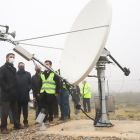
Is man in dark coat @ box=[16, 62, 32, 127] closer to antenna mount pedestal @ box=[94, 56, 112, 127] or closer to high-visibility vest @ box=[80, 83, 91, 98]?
antenna mount pedestal @ box=[94, 56, 112, 127]

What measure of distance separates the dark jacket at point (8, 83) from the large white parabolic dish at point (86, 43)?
1.33 meters

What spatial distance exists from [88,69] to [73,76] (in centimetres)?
80

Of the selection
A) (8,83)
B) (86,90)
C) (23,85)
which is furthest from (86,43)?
(86,90)

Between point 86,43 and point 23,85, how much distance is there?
2.44 metres

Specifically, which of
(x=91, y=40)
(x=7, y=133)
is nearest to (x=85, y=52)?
(x=91, y=40)

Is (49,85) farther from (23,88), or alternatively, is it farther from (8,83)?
(8,83)

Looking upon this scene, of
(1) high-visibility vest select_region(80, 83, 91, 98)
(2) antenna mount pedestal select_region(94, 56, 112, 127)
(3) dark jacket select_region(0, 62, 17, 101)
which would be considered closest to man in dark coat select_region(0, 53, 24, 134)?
(3) dark jacket select_region(0, 62, 17, 101)

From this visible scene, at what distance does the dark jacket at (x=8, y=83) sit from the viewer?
4980 mm

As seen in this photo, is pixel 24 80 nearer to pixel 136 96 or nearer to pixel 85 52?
pixel 85 52

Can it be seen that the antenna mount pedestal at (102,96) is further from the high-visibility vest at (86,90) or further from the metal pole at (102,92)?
the high-visibility vest at (86,90)

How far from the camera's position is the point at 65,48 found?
17.4 feet

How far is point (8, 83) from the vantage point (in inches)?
201

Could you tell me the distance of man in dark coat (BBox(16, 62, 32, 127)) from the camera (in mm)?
5746

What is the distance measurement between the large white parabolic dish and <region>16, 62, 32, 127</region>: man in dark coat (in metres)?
1.39
